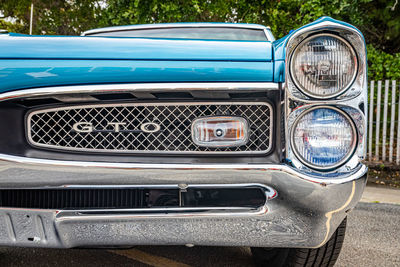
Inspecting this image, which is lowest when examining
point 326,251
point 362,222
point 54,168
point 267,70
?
point 362,222

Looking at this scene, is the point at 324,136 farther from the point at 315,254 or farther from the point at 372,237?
the point at 372,237

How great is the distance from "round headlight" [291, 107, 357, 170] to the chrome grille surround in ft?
0.41

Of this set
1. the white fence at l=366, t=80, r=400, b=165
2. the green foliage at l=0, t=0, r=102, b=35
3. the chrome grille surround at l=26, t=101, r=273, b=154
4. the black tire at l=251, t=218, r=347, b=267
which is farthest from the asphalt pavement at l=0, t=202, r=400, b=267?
the green foliage at l=0, t=0, r=102, b=35

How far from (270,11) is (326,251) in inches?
231

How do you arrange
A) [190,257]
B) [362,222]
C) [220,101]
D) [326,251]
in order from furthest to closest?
[362,222] → [190,257] → [326,251] → [220,101]

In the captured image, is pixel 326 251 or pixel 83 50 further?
pixel 326 251

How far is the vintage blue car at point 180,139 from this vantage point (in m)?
1.43

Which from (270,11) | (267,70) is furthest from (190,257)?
(270,11)

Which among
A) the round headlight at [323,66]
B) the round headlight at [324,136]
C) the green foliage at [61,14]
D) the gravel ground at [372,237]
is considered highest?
the green foliage at [61,14]

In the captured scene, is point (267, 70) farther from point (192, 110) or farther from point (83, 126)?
point (83, 126)

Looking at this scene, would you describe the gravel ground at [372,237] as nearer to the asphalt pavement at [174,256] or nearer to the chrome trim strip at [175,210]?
the asphalt pavement at [174,256]

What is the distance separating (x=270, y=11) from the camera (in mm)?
6996

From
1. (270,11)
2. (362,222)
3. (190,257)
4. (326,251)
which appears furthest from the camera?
(270,11)

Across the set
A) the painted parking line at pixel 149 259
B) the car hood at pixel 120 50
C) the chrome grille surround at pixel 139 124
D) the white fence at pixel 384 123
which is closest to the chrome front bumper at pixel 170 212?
the chrome grille surround at pixel 139 124
